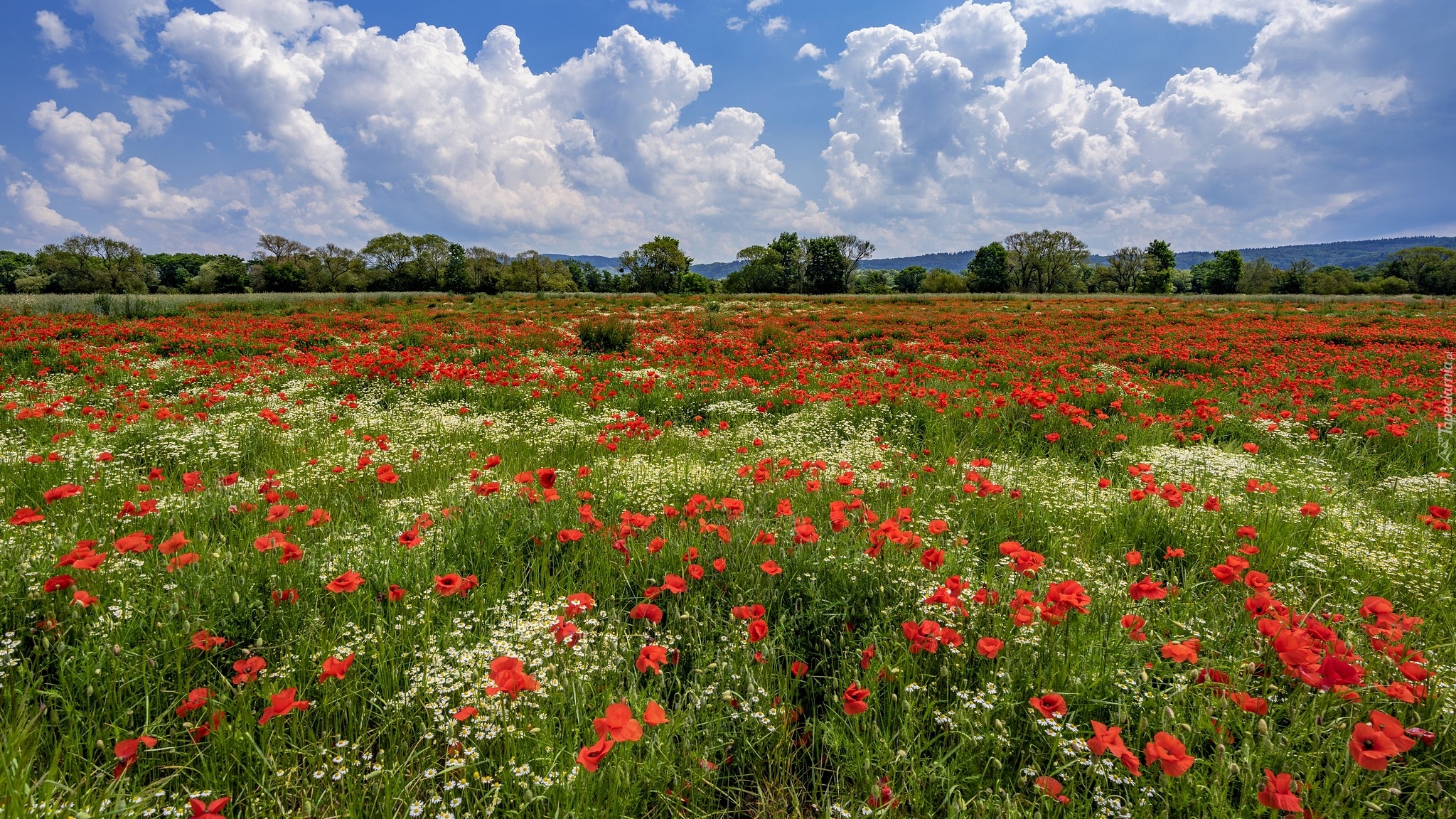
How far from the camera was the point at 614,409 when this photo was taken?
25.2 ft

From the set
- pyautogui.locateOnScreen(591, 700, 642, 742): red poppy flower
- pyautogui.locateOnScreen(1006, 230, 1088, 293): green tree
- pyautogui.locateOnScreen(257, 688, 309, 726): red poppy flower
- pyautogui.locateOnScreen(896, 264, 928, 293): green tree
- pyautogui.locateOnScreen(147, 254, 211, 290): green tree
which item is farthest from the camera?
pyautogui.locateOnScreen(896, 264, 928, 293): green tree

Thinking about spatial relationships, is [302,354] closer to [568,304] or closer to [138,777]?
[138,777]

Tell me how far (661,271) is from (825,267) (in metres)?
25.2

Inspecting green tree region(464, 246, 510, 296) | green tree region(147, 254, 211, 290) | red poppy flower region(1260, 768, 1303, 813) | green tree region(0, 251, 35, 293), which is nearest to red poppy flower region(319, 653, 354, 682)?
red poppy flower region(1260, 768, 1303, 813)

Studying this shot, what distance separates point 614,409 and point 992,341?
36.5 feet

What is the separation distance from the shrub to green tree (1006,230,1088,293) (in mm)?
82780

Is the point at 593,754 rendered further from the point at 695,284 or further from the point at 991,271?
the point at 695,284

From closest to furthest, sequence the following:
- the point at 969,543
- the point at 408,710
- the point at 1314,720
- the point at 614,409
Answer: the point at 1314,720 < the point at 408,710 < the point at 969,543 < the point at 614,409

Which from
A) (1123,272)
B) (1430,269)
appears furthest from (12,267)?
(1430,269)

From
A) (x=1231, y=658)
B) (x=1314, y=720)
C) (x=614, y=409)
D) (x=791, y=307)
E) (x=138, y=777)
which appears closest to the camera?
(x=138, y=777)

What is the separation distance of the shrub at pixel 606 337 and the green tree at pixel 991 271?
8409 centimetres

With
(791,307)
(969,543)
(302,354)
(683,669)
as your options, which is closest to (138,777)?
(683,669)

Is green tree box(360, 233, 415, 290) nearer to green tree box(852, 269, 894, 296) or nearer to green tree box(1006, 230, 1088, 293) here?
green tree box(852, 269, 894, 296)

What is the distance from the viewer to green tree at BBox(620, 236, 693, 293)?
281 feet
